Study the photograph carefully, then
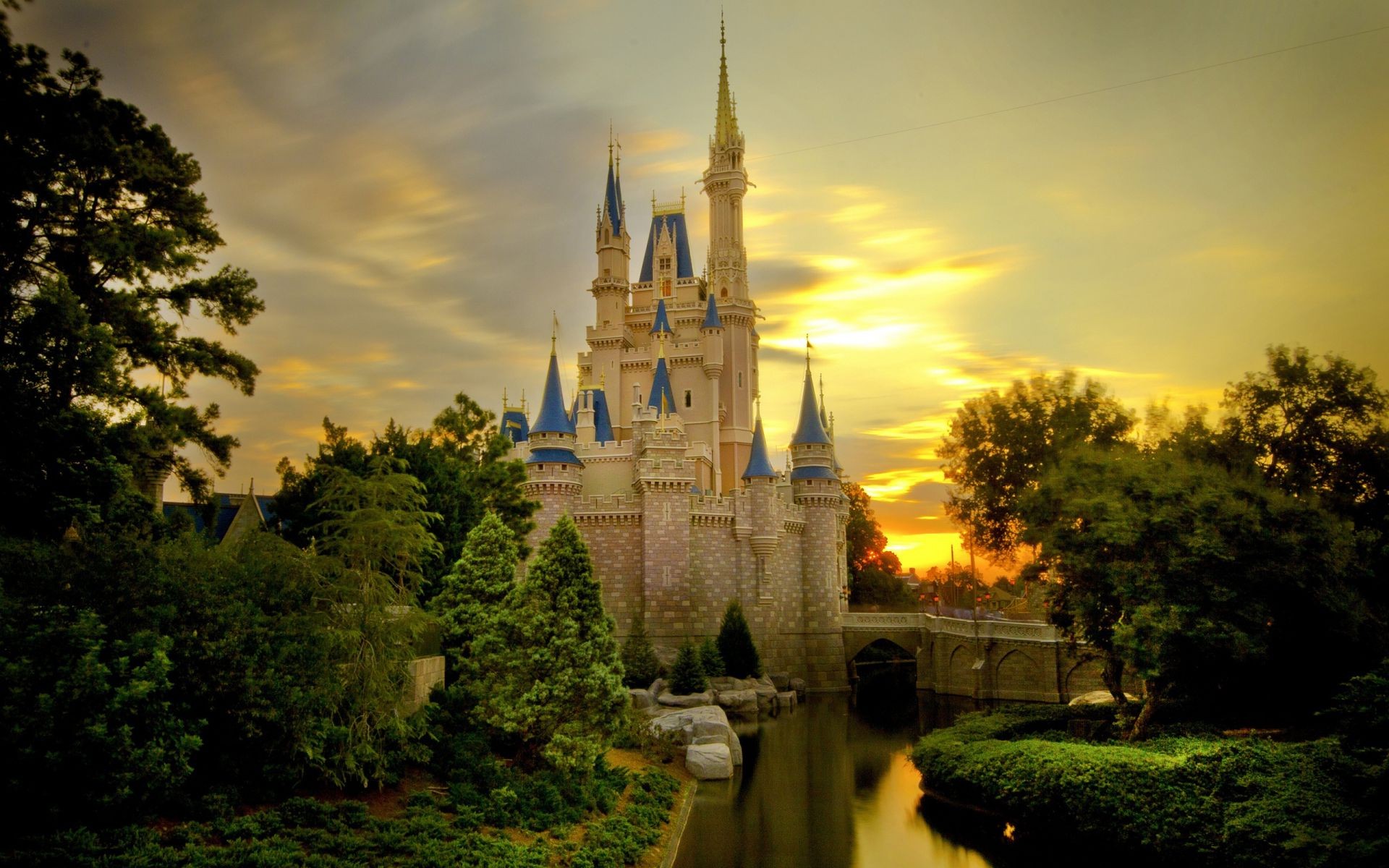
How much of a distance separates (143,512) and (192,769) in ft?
16.6

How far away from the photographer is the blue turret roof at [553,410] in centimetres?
4075

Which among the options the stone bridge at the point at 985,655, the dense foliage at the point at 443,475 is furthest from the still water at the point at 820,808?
Answer: the dense foliage at the point at 443,475

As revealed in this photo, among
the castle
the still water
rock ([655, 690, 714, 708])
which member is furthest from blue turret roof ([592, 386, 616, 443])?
the still water

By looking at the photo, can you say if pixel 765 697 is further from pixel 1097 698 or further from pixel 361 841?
pixel 361 841

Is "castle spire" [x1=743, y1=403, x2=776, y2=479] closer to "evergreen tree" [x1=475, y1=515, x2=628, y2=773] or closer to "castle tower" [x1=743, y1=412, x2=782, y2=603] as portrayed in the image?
"castle tower" [x1=743, y1=412, x2=782, y2=603]

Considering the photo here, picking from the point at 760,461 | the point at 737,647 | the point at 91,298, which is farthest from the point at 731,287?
the point at 91,298

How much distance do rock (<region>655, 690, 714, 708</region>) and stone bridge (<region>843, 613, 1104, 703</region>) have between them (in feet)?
41.1

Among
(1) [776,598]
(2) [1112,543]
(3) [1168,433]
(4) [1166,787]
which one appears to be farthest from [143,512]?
(1) [776,598]

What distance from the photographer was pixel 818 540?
1720 inches

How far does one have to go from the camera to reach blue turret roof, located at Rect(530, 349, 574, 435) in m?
40.8

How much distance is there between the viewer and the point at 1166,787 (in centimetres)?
1456

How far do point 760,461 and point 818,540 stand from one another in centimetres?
519

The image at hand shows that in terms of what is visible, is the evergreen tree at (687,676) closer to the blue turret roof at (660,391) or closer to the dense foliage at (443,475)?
the dense foliage at (443,475)

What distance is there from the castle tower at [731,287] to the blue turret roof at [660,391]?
4.45 m
